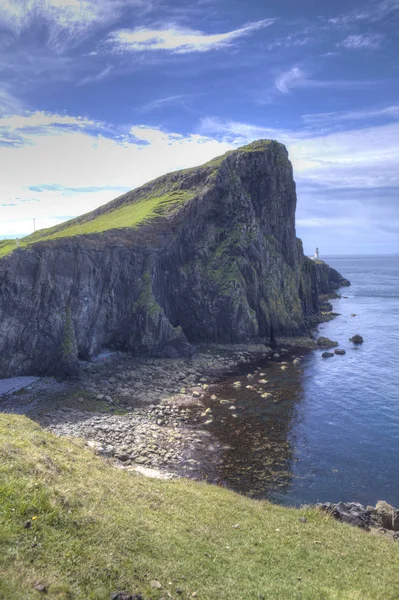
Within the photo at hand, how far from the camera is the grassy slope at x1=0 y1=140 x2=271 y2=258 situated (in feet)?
239

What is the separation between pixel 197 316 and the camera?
7669cm

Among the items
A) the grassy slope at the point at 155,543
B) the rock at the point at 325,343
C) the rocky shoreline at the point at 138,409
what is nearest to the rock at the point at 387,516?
the grassy slope at the point at 155,543

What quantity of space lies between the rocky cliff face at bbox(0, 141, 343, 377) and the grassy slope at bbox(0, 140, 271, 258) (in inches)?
24.0

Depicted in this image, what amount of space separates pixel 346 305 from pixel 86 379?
336 feet

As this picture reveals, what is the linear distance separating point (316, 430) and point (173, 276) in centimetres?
4405

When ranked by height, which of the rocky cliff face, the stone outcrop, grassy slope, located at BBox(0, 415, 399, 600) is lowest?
the stone outcrop

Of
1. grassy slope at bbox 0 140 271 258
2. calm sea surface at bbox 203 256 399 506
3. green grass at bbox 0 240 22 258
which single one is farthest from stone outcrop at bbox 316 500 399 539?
grassy slope at bbox 0 140 271 258

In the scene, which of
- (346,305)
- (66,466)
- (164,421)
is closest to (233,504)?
(66,466)

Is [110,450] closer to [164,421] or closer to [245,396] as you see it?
[164,421]

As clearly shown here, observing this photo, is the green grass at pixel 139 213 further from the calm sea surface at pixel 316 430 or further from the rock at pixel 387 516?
the rock at pixel 387 516

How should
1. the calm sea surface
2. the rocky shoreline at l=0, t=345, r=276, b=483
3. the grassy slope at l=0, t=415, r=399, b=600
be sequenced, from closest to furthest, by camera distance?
the grassy slope at l=0, t=415, r=399, b=600 < the calm sea surface < the rocky shoreline at l=0, t=345, r=276, b=483

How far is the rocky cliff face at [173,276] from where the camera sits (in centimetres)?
5403

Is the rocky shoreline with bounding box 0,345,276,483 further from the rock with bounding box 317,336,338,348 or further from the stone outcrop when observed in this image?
the rock with bounding box 317,336,338,348

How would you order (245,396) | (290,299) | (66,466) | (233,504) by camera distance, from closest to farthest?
(66,466) < (233,504) < (245,396) < (290,299)
